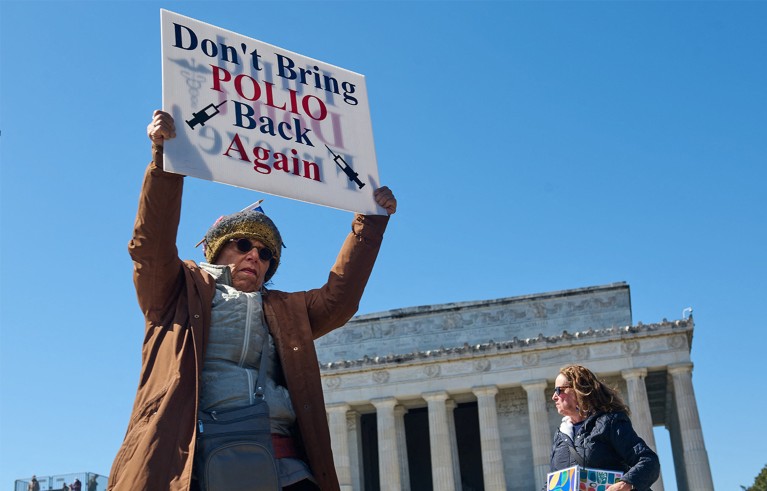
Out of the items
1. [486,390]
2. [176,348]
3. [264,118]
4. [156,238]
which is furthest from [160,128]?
[486,390]

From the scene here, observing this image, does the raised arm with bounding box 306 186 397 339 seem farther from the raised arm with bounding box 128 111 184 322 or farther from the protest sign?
the raised arm with bounding box 128 111 184 322

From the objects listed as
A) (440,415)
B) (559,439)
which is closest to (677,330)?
(440,415)

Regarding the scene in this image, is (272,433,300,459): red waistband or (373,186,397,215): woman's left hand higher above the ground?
(373,186,397,215): woman's left hand

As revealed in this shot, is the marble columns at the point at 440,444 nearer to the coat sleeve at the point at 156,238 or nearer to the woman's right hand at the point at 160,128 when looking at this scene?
the coat sleeve at the point at 156,238

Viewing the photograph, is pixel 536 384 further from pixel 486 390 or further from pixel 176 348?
pixel 176 348

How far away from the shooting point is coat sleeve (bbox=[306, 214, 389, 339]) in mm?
5281

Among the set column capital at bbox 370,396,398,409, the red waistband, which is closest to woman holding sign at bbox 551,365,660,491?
the red waistband

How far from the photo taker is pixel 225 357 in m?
4.73

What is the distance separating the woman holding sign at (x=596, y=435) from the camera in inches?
257

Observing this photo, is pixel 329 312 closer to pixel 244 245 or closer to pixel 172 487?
pixel 244 245

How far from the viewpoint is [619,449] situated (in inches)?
264

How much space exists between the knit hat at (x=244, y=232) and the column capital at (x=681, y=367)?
36865 mm

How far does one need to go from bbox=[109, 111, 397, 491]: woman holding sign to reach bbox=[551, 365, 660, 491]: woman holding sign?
2.50 m

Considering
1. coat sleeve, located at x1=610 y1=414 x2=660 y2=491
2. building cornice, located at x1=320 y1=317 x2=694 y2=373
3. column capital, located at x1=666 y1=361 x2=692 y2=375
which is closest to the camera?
coat sleeve, located at x1=610 y1=414 x2=660 y2=491
